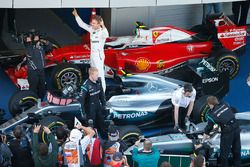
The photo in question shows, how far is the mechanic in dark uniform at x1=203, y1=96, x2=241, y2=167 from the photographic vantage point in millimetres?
10430

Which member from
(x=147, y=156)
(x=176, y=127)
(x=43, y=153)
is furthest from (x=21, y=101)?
(x=147, y=156)

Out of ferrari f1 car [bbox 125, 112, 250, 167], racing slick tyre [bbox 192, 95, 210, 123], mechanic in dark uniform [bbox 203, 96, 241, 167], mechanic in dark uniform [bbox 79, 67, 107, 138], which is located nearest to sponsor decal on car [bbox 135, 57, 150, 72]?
racing slick tyre [bbox 192, 95, 210, 123]

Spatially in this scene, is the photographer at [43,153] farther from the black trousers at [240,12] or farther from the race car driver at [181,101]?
the black trousers at [240,12]

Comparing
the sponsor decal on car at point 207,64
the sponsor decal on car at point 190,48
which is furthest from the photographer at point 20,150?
the sponsor decal on car at point 190,48

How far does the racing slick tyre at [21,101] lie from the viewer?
11922mm

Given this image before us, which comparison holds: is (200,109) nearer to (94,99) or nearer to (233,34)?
(94,99)

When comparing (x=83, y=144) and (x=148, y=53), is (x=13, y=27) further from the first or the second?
(x=83, y=144)

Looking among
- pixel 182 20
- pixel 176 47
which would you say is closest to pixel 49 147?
pixel 176 47

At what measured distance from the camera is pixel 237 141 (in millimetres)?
10641

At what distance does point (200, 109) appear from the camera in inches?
466

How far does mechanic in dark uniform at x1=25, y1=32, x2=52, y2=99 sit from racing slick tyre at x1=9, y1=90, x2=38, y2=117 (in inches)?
26.8

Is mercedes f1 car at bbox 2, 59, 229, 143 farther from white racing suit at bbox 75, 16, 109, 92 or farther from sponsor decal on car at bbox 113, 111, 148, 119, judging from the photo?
white racing suit at bbox 75, 16, 109, 92

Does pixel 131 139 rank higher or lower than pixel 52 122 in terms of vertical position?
lower

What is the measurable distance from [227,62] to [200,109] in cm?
261
